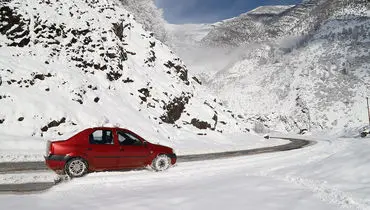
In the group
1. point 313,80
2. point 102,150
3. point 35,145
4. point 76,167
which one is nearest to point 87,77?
point 35,145

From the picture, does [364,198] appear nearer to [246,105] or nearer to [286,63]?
[246,105]

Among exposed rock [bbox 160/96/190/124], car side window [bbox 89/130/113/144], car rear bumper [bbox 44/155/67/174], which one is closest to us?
car rear bumper [bbox 44/155/67/174]

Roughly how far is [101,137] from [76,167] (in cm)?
117

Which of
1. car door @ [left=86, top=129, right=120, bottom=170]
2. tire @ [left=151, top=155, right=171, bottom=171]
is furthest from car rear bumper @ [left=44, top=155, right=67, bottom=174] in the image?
tire @ [left=151, top=155, right=171, bottom=171]

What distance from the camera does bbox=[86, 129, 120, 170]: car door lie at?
971cm

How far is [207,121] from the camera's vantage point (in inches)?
1141

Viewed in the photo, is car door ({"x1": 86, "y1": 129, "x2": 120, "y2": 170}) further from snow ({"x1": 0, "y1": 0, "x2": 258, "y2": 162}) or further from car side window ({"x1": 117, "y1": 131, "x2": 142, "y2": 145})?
snow ({"x1": 0, "y1": 0, "x2": 258, "y2": 162})

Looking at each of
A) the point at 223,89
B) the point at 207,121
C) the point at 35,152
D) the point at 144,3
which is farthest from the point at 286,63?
the point at 35,152

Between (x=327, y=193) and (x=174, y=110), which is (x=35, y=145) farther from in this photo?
(x=327, y=193)

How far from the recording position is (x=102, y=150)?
985 cm

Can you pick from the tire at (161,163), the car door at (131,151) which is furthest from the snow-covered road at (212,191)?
the tire at (161,163)

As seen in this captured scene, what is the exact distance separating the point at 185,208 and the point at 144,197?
122cm

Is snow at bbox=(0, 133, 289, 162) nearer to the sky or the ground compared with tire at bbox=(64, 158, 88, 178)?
nearer to the sky

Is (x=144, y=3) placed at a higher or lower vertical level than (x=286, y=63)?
lower
